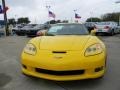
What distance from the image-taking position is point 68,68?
5.21 metres

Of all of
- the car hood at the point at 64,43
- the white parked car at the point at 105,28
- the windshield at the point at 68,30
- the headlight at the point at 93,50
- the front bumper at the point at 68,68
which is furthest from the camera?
the white parked car at the point at 105,28

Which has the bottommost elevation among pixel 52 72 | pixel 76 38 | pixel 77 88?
pixel 77 88

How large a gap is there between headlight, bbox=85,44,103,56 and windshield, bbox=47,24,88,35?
128cm

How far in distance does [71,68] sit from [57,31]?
215 centimetres

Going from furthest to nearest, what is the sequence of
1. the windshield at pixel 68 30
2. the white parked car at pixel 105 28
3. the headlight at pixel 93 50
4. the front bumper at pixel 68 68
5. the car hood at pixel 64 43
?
the white parked car at pixel 105 28 → the windshield at pixel 68 30 → the car hood at pixel 64 43 → the headlight at pixel 93 50 → the front bumper at pixel 68 68

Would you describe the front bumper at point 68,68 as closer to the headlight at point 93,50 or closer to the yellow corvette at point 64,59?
the yellow corvette at point 64,59

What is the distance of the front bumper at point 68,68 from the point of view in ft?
17.2

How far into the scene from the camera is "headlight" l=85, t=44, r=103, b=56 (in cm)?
551

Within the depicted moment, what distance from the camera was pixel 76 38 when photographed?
6.20 meters

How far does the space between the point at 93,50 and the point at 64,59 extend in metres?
0.68

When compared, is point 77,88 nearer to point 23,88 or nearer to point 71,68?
point 71,68

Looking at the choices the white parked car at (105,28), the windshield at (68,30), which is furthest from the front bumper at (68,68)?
the white parked car at (105,28)

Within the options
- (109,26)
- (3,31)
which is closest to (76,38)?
(109,26)

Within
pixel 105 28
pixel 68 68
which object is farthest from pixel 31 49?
pixel 105 28
